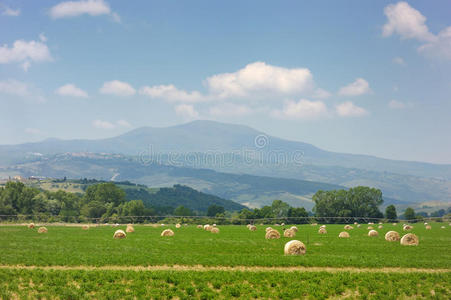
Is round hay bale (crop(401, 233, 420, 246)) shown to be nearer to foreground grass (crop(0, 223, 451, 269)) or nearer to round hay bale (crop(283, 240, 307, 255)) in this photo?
foreground grass (crop(0, 223, 451, 269))

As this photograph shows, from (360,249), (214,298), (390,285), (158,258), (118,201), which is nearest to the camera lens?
(214,298)

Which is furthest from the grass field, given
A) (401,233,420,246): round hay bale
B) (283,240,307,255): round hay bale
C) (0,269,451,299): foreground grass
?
(401,233,420,246): round hay bale

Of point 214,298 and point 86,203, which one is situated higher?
point 214,298

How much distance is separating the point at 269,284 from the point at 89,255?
1277cm

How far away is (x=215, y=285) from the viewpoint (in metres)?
19.5

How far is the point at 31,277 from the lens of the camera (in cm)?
1994

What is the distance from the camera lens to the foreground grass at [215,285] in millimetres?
18484

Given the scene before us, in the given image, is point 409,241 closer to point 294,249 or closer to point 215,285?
point 294,249

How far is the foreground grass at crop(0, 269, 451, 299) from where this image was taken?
728 inches

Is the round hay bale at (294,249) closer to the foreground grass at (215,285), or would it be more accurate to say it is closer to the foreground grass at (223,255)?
the foreground grass at (223,255)

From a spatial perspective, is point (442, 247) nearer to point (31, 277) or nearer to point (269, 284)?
point (269, 284)

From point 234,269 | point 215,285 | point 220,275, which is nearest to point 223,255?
point 234,269

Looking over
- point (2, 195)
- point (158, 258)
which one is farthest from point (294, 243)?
point (2, 195)

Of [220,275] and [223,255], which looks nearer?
[220,275]
